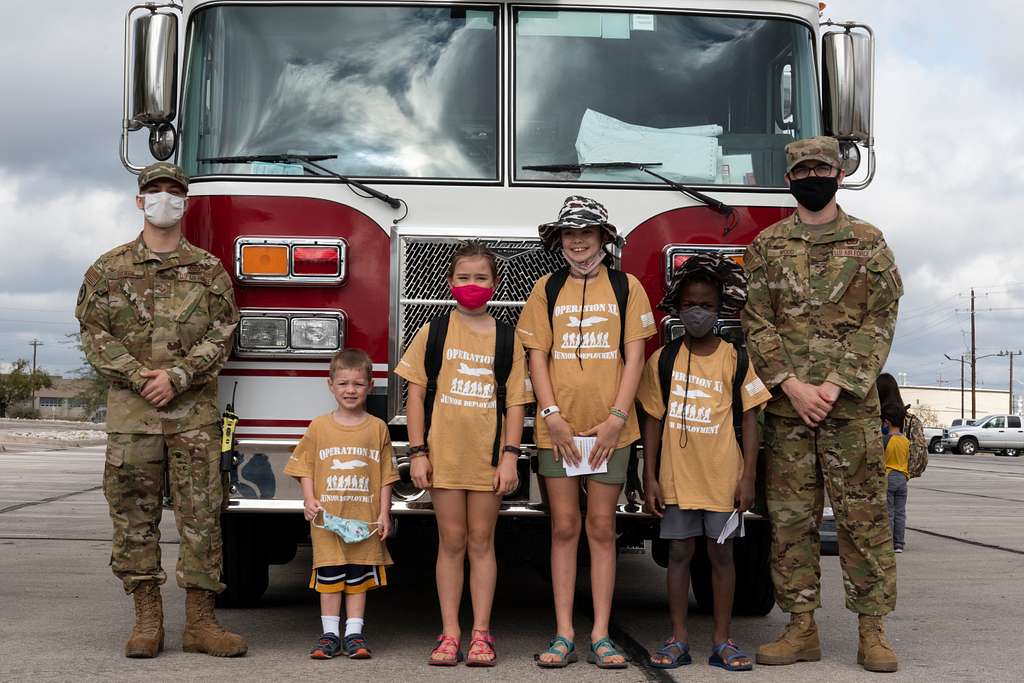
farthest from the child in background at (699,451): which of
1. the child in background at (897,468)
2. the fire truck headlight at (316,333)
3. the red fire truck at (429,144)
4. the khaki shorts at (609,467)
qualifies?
the child in background at (897,468)

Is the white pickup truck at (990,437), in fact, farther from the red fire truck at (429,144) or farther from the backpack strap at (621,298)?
the backpack strap at (621,298)

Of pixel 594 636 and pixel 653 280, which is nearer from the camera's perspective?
pixel 594 636

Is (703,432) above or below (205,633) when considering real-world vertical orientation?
above

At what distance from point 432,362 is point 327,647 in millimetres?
1274

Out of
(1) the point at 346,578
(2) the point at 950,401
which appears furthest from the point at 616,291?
(2) the point at 950,401

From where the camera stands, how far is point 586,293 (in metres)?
5.32

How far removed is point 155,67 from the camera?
227 inches

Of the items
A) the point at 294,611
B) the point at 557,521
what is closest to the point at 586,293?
the point at 557,521

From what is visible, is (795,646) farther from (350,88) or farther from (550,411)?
(350,88)

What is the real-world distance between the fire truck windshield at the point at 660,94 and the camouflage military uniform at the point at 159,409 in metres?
1.53

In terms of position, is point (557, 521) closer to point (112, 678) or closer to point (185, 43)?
point (112, 678)

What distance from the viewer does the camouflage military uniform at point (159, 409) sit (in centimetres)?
538

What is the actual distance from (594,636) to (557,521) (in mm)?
495

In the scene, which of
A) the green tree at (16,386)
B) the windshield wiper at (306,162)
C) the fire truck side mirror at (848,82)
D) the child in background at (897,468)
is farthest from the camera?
the green tree at (16,386)
